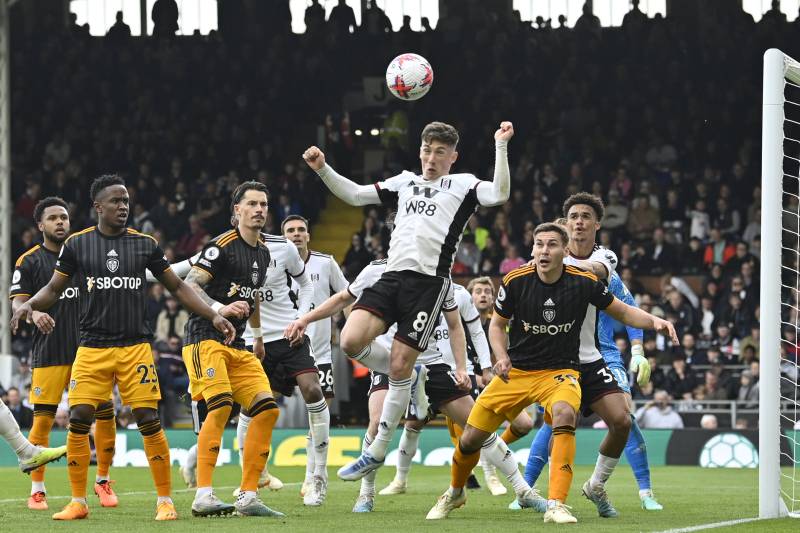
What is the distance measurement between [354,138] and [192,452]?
16736 mm

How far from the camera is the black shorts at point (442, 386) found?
10.9 meters

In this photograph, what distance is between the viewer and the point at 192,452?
13008 millimetres

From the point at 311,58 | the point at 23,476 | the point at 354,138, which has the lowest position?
the point at 23,476

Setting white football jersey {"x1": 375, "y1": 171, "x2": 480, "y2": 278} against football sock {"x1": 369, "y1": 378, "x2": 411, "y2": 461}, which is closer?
white football jersey {"x1": 375, "y1": 171, "x2": 480, "y2": 278}

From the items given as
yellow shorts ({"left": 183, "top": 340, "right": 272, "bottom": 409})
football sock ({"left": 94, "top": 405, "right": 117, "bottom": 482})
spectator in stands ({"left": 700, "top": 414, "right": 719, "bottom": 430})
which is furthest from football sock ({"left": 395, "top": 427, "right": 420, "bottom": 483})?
spectator in stands ({"left": 700, "top": 414, "right": 719, "bottom": 430})

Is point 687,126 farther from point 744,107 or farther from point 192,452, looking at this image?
point 192,452

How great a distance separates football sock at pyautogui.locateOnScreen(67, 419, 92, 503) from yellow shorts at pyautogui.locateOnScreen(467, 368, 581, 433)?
275cm

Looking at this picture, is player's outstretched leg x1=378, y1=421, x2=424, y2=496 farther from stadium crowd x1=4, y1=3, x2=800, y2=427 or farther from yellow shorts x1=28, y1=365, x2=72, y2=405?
stadium crowd x1=4, y1=3, x2=800, y2=427

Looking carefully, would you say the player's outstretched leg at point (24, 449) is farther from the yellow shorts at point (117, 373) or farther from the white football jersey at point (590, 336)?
the white football jersey at point (590, 336)

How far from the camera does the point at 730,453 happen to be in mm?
18078

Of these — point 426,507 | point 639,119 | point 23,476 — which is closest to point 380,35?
Result: point 639,119

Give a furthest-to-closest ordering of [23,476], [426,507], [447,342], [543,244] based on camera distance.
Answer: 1. [23,476]
2. [447,342]
3. [426,507]
4. [543,244]

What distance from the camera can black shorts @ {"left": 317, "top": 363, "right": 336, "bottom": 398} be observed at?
507 inches

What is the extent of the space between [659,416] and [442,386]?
30.0 ft
